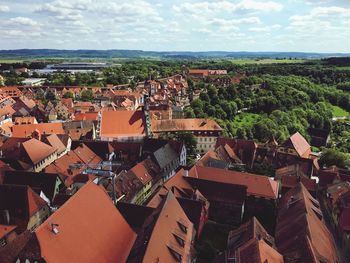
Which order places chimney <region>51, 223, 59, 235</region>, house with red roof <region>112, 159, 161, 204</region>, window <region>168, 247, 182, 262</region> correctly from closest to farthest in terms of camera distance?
chimney <region>51, 223, 59, 235</region>, window <region>168, 247, 182, 262</region>, house with red roof <region>112, 159, 161, 204</region>

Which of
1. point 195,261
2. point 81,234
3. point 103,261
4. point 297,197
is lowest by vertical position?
point 195,261

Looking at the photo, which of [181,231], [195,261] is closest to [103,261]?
[181,231]

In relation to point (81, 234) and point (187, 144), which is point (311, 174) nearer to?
point (187, 144)

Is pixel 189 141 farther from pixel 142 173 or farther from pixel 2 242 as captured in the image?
pixel 2 242

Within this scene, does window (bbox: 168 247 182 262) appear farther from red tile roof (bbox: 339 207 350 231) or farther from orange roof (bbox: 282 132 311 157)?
orange roof (bbox: 282 132 311 157)

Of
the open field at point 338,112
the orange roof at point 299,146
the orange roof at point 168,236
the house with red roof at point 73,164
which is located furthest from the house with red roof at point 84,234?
the open field at point 338,112

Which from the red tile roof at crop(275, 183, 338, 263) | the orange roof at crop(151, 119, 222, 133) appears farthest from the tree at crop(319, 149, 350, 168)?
the red tile roof at crop(275, 183, 338, 263)
